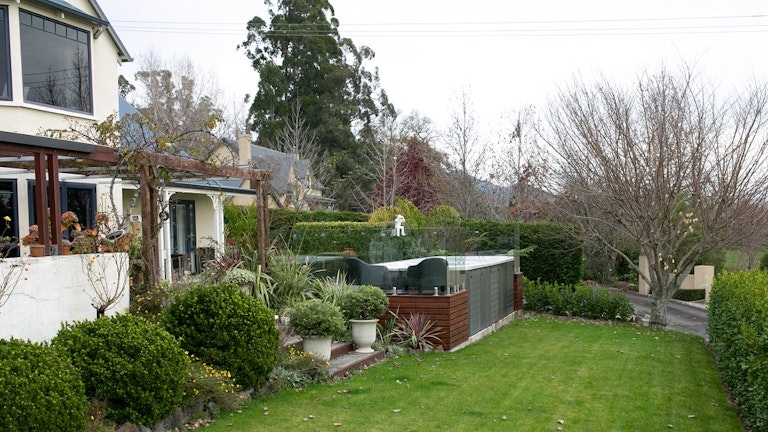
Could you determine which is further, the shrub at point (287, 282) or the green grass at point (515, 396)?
the shrub at point (287, 282)

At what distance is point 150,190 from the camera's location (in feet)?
27.5

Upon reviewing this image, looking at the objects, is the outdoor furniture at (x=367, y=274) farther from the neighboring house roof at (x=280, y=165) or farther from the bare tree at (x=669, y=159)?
the neighboring house roof at (x=280, y=165)

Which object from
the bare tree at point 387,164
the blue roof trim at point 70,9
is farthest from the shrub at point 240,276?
the bare tree at point 387,164

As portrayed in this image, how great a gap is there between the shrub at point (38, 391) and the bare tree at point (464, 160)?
2334cm

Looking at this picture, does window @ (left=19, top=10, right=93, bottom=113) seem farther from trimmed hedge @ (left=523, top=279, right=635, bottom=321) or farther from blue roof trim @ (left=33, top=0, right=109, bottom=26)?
trimmed hedge @ (left=523, top=279, right=635, bottom=321)

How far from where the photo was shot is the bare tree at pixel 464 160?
90.5ft

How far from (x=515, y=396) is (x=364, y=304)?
2.94 meters

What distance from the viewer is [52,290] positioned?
637 centimetres

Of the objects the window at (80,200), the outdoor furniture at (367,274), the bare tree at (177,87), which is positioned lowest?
the outdoor furniture at (367,274)

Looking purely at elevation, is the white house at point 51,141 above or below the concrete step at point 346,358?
above

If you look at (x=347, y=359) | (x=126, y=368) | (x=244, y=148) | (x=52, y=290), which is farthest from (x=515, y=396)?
(x=244, y=148)

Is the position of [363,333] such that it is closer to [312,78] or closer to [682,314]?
[682,314]

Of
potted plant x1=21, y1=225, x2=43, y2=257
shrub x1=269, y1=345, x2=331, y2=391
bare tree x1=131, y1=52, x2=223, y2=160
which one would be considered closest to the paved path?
shrub x1=269, y1=345, x2=331, y2=391

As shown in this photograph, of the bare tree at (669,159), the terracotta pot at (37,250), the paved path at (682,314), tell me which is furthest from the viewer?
the paved path at (682,314)
